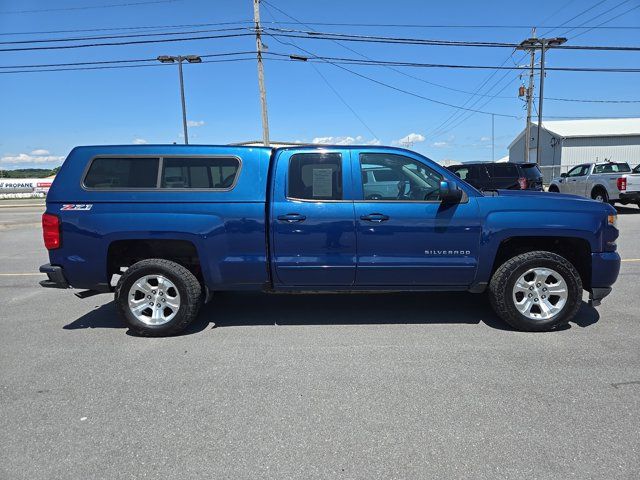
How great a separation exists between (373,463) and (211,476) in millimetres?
906

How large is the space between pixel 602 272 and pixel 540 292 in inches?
24.7

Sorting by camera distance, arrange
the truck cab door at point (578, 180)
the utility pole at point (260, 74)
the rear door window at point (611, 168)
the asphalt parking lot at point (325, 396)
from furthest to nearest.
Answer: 1. the utility pole at point (260, 74)
2. the truck cab door at point (578, 180)
3. the rear door window at point (611, 168)
4. the asphalt parking lot at point (325, 396)

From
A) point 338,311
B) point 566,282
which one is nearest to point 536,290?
point 566,282

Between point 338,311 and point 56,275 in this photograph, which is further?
point 338,311

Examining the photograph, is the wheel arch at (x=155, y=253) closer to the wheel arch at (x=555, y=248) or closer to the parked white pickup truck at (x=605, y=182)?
the wheel arch at (x=555, y=248)

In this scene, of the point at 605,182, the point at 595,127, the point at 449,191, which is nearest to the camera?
the point at 449,191

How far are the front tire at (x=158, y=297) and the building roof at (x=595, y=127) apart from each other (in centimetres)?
4476

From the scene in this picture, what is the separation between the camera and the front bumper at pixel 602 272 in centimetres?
429

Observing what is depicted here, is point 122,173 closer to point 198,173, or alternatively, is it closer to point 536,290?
point 198,173

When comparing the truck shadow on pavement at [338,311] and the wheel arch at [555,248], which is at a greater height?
the wheel arch at [555,248]

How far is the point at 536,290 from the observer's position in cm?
436

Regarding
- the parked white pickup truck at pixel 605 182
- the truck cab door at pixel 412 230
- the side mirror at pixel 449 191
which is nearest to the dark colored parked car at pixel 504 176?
the parked white pickup truck at pixel 605 182

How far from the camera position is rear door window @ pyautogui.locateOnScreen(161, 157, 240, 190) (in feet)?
14.3

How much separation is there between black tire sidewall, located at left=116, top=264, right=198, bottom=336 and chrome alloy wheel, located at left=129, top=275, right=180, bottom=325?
0.11 ft
